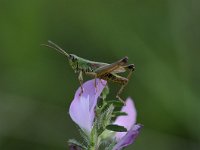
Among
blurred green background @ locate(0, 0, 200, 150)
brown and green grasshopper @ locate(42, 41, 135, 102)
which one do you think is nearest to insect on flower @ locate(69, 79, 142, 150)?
brown and green grasshopper @ locate(42, 41, 135, 102)

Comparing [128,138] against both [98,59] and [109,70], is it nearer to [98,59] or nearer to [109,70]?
[109,70]

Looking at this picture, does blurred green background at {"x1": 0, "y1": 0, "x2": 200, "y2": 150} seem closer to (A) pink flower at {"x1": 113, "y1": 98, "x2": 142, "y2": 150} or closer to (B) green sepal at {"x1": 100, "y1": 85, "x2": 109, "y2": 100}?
(A) pink flower at {"x1": 113, "y1": 98, "x2": 142, "y2": 150}

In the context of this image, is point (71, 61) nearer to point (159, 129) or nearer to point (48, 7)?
point (159, 129)

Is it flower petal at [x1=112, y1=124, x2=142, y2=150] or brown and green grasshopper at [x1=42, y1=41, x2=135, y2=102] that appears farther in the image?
brown and green grasshopper at [x1=42, y1=41, x2=135, y2=102]

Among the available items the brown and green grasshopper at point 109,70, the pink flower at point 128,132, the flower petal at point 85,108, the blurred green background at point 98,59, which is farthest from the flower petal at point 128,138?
the blurred green background at point 98,59

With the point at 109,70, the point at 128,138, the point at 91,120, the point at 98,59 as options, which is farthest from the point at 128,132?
the point at 98,59

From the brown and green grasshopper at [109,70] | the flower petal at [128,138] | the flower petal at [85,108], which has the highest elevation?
the brown and green grasshopper at [109,70]

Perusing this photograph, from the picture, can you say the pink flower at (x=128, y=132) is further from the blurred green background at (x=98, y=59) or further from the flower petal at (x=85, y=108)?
the blurred green background at (x=98, y=59)
